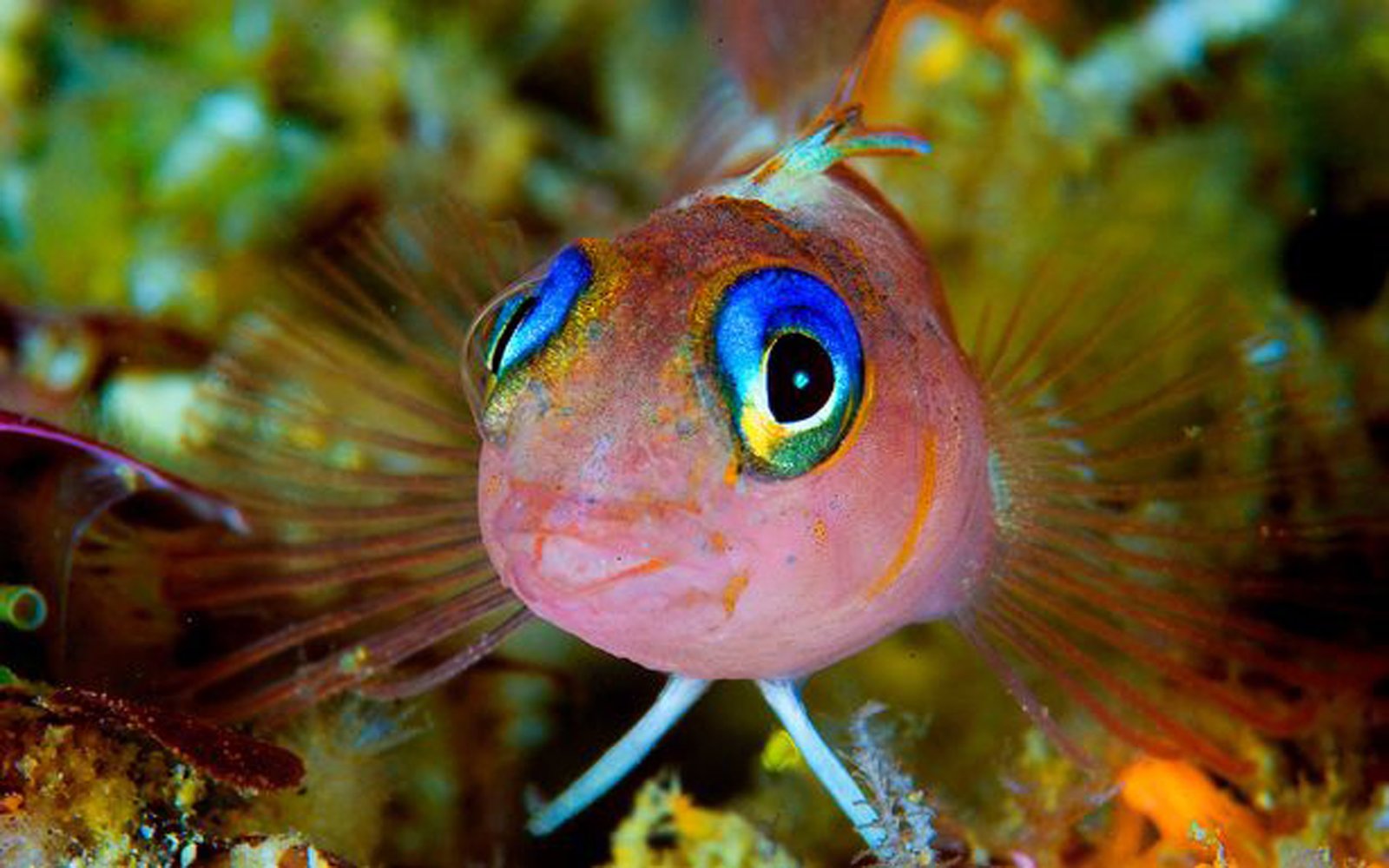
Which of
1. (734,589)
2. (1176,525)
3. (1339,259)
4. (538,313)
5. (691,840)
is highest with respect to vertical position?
(1339,259)

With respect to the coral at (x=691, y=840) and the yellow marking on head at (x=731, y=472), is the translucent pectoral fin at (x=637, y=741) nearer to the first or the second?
the coral at (x=691, y=840)

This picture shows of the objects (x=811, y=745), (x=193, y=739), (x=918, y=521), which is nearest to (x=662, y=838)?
(x=811, y=745)

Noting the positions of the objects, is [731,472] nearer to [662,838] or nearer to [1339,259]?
[662,838]

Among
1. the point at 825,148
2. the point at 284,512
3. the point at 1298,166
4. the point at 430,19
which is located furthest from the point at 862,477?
the point at 430,19

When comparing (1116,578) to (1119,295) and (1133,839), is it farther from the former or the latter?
(1119,295)

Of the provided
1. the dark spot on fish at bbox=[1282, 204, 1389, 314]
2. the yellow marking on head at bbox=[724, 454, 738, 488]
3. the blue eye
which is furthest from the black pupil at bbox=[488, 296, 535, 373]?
the dark spot on fish at bbox=[1282, 204, 1389, 314]

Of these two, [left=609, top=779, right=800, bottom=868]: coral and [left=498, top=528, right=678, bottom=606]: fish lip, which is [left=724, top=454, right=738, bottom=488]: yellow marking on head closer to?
[left=498, top=528, right=678, bottom=606]: fish lip
